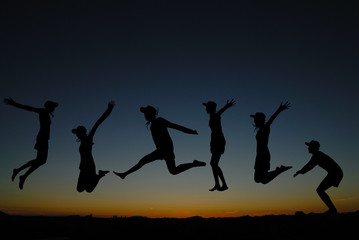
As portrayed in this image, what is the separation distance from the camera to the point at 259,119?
951 centimetres

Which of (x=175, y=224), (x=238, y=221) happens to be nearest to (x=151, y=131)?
(x=175, y=224)

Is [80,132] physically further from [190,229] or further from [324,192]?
[324,192]

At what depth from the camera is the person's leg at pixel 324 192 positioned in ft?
27.6

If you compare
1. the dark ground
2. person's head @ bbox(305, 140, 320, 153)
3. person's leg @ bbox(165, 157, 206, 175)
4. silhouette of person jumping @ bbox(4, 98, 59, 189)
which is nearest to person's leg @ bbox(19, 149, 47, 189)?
silhouette of person jumping @ bbox(4, 98, 59, 189)

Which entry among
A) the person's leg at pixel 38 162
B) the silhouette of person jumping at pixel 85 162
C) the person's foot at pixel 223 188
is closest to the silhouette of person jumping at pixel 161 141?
the silhouette of person jumping at pixel 85 162

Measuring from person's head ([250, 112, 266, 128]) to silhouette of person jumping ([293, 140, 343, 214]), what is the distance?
147cm

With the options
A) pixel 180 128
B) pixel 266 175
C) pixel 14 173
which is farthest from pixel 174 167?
pixel 14 173

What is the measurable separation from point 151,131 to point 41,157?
12.4 ft

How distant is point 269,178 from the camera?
9.38 m

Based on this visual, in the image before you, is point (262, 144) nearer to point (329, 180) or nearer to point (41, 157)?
point (329, 180)

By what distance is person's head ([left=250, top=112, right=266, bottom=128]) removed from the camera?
946cm

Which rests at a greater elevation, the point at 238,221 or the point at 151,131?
the point at 151,131

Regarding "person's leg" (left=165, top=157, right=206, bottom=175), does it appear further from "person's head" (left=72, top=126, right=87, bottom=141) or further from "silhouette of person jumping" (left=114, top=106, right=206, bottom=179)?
"person's head" (left=72, top=126, right=87, bottom=141)

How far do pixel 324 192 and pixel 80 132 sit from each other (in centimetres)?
739
